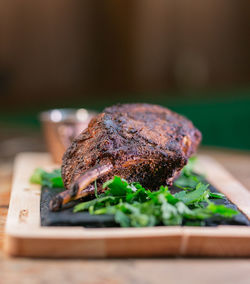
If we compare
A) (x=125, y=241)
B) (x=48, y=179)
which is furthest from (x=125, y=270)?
(x=48, y=179)

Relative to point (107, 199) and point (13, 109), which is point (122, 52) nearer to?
point (13, 109)

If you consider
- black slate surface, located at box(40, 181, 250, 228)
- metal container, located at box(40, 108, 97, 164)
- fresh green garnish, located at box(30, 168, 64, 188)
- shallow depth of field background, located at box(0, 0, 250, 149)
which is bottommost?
black slate surface, located at box(40, 181, 250, 228)

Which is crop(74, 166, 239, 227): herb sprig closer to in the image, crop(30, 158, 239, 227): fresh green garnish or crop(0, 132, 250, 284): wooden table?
crop(30, 158, 239, 227): fresh green garnish

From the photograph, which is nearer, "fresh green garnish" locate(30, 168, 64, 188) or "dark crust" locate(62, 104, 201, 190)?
"dark crust" locate(62, 104, 201, 190)

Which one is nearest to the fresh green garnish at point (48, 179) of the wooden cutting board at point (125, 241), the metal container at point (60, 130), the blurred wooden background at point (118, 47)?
the metal container at point (60, 130)

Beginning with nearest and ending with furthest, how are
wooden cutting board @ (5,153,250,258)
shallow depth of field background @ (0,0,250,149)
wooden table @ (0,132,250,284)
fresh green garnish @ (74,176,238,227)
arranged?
wooden table @ (0,132,250,284), wooden cutting board @ (5,153,250,258), fresh green garnish @ (74,176,238,227), shallow depth of field background @ (0,0,250,149)

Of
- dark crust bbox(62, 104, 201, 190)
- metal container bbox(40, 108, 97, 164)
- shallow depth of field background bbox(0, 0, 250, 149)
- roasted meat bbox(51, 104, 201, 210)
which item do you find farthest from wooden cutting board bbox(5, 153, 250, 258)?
shallow depth of field background bbox(0, 0, 250, 149)
